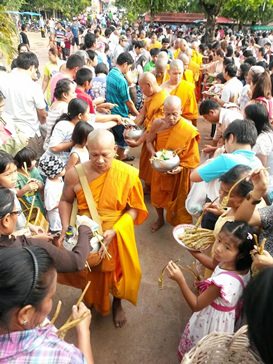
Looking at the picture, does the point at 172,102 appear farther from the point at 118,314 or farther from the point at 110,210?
the point at 118,314

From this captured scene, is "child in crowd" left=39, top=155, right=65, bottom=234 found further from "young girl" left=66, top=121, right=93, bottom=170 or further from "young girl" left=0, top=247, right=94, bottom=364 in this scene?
"young girl" left=0, top=247, right=94, bottom=364

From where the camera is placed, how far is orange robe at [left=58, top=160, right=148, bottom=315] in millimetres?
2941

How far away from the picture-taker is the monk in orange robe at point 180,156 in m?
4.32

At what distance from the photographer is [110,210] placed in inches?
118

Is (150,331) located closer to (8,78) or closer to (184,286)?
(184,286)

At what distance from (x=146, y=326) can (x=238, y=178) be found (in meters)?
1.73

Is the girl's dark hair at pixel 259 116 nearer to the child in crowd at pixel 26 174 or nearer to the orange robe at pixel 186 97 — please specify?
the orange robe at pixel 186 97

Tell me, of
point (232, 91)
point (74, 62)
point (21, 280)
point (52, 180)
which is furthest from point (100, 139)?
point (232, 91)

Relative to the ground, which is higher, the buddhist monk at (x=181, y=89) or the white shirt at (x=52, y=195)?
the buddhist monk at (x=181, y=89)

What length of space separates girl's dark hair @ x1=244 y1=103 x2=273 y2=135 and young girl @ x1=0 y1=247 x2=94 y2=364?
3.03m

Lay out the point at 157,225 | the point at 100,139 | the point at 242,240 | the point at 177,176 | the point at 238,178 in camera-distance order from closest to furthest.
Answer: the point at 242,240, the point at 238,178, the point at 100,139, the point at 177,176, the point at 157,225

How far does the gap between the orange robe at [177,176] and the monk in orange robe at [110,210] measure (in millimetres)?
1484

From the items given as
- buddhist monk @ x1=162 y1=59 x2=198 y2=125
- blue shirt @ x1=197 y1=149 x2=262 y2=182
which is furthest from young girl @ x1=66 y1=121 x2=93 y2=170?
buddhist monk @ x1=162 y1=59 x2=198 y2=125

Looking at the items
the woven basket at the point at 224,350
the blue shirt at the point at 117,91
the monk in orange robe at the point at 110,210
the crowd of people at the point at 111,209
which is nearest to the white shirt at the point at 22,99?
the crowd of people at the point at 111,209
